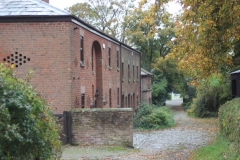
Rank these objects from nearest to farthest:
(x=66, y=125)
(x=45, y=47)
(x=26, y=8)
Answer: (x=66, y=125) < (x=45, y=47) < (x=26, y=8)

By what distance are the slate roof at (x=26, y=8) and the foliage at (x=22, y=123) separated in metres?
10.6

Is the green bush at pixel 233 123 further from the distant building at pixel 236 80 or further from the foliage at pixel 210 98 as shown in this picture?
the foliage at pixel 210 98

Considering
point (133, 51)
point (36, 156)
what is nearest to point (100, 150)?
point (36, 156)

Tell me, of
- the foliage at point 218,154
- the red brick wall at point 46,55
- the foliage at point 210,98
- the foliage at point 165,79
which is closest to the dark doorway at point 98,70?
the red brick wall at point 46,55

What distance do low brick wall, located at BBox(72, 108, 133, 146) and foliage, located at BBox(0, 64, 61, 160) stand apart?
29.7ft

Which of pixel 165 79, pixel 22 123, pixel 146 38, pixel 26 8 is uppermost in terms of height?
pixel 146 38

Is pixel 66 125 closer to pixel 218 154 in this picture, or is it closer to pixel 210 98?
pixel 218 154

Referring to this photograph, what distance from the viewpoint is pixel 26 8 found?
60.0 feet

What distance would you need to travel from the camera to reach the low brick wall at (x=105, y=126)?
55.7 ft

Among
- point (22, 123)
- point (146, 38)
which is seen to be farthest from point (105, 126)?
point (146, 38)

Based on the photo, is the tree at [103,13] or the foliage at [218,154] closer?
the foliage at [218,154]

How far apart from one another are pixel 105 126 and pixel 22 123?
1061 cm

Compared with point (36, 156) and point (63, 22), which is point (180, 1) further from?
point (36, 156)

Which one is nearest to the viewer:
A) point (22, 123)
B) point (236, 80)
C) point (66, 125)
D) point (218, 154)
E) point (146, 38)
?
point (22, 123)
